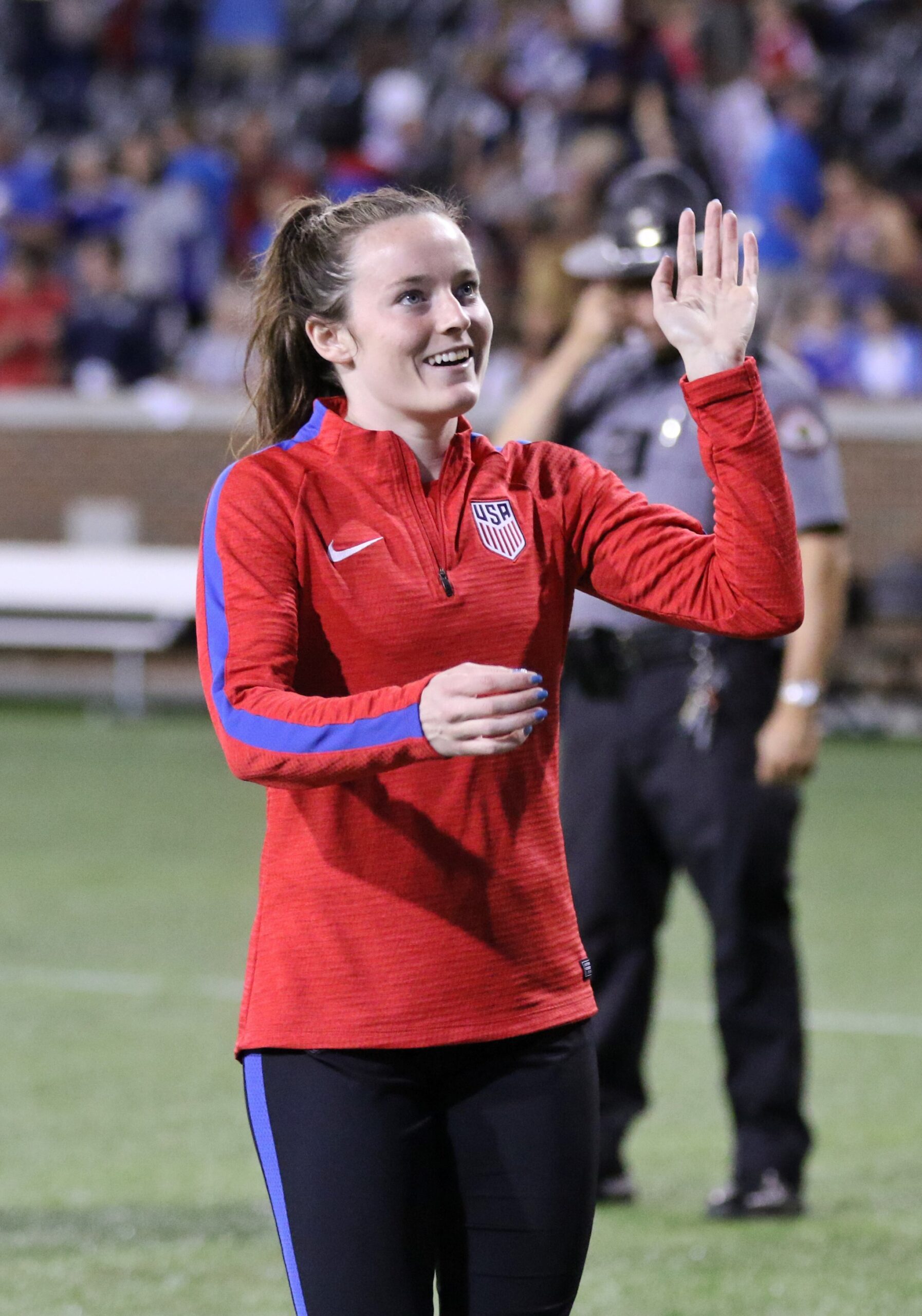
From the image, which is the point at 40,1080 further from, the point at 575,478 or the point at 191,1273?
the point at 575,478

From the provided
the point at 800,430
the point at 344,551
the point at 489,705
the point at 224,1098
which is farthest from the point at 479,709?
the point at 224,1098

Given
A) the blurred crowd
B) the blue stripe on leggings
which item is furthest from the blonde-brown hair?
the blurred crowd

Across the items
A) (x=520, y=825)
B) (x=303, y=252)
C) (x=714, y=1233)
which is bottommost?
(x=714, y=1233)

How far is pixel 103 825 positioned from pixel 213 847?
868 millimetres

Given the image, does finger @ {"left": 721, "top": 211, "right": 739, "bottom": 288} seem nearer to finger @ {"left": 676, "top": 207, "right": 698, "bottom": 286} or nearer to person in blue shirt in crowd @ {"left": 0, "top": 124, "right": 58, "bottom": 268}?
finger @ {"left": 676, "top": 207, "right": 698, "bottom": 286}

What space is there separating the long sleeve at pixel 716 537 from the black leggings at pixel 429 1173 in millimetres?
588

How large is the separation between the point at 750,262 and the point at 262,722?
2.90ft

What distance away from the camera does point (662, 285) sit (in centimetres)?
269

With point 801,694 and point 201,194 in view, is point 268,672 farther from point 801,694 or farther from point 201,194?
point 201,194

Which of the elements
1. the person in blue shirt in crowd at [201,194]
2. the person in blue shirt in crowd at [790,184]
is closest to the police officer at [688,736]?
the person in blue shirt in crowd at [790,184]

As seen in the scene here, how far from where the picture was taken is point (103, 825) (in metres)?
11.1

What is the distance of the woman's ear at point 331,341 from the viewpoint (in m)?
2.78

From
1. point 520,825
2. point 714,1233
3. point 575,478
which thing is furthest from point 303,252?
point 714,1233

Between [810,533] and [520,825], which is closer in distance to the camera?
[520,825]
